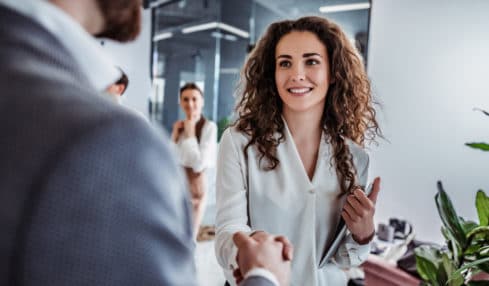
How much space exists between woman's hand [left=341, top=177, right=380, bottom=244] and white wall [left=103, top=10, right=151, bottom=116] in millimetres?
5137

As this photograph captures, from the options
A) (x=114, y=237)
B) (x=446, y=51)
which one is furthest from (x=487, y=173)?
(x=114, y=237)

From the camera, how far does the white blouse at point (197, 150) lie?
4.05m

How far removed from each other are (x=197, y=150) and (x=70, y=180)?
12.1ft

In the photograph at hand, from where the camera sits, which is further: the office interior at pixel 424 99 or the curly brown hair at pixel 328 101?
the office interior at pixel 424 99

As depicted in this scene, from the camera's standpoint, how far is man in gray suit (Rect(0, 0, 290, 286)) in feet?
1.34

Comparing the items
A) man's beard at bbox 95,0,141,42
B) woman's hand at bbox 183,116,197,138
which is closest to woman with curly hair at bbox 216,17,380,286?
man's beard at bbox 95,0,141,42

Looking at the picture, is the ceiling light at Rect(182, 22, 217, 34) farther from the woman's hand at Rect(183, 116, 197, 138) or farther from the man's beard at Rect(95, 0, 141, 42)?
the man's beard at Rect(95, 0, 141, 42)

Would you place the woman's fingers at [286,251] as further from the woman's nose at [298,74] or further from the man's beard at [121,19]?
the woman's nose at [298,74]

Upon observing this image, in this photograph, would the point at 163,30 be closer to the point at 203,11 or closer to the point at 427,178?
the point at 203,11

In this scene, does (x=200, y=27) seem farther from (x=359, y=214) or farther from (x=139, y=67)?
(x=359, y=214)

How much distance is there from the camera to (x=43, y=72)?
44cm

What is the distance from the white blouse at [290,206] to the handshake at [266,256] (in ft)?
1.46

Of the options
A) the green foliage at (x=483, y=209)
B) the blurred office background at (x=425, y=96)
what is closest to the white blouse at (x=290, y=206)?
the green foliage at (x=483, y=209)

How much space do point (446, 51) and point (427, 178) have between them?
110cm
